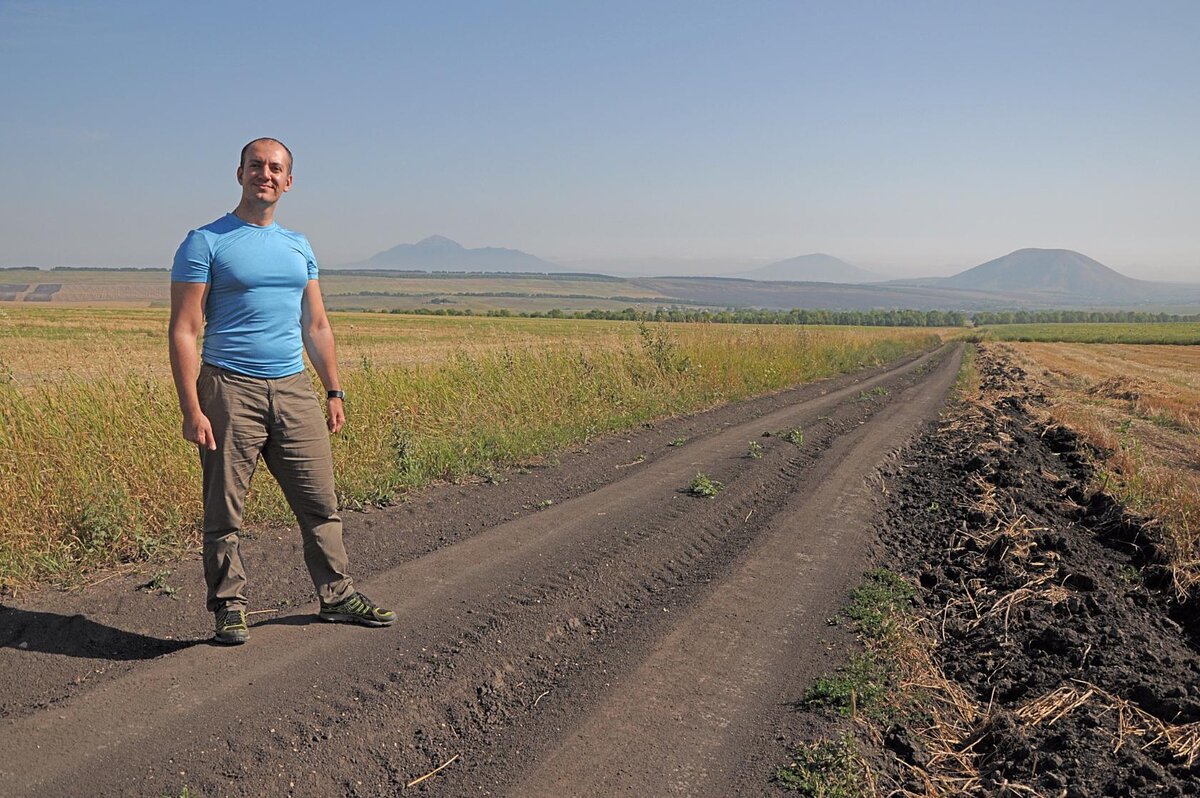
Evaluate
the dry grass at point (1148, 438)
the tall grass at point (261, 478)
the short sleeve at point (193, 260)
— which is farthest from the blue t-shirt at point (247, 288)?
the dry grass at point (1148, 438)

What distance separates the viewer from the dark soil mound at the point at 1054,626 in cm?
354

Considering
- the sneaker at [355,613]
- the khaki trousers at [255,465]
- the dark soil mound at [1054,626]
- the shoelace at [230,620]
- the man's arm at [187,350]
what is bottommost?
the dark soil mound at [1054,626]

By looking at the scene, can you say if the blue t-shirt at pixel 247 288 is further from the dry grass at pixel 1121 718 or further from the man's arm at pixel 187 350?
the dry grass at pixel 1121 718

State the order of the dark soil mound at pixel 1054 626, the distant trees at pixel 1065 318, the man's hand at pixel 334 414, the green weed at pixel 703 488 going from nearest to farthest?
the dark soil mound at pixel 1054 626 → the man's hand at pixel 334 414 → the green weed at pixel 703 488 → the distant trees at pixel 1065 318

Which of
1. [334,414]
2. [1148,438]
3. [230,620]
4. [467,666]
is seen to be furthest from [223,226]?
[1148,438]

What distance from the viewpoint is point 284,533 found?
254 inches

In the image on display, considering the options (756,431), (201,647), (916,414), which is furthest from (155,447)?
(916,414)

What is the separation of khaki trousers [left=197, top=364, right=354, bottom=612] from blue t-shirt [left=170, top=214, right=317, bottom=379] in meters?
0.10

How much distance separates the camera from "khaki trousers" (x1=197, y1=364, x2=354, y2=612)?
14.0ft

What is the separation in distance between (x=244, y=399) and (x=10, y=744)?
5.78 feet

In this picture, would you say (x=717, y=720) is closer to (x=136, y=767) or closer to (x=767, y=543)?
(x=136, y=767)

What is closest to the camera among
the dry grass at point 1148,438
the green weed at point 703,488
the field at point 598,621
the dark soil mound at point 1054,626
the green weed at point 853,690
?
the field at point 598,621

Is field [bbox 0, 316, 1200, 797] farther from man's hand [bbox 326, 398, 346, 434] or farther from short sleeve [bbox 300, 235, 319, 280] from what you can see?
short sleeve [bbox 300, 235, 319, 280]

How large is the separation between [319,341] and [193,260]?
84cm
